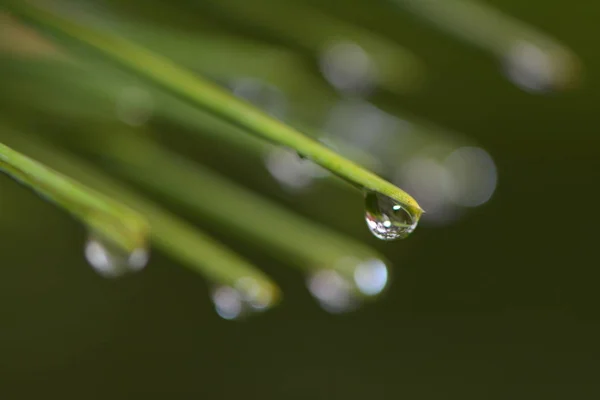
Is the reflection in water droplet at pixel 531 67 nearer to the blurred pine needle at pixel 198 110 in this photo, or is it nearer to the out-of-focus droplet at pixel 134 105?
the blurred pine needle at pixel 198 110

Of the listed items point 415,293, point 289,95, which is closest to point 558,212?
point 415,293

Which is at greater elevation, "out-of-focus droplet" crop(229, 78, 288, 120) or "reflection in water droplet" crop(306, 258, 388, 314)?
"out-of-focus droplet" crop(229, 78, 288, 120)

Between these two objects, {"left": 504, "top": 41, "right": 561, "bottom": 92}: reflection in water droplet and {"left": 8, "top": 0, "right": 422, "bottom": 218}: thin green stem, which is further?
{"left": 504, "top": 41, "right": 561, "bottom": 92}: reflection in water droplet

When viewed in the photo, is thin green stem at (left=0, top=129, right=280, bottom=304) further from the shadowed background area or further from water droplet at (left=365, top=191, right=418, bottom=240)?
the shadowed background area

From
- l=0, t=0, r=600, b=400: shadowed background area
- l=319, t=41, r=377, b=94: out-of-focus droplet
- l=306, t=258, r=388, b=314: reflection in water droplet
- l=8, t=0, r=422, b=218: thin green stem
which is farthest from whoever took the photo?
l=0, t=0, r=600, b=400: shadowed background area

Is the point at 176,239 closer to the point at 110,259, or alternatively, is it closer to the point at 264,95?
the point at 110,259

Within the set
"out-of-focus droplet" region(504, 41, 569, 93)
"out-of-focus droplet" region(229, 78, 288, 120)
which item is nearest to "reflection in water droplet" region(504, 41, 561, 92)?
"out-of-focus droplet" region(504, 41, 569, 93)

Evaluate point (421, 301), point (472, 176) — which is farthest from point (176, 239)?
point (421, 301)
